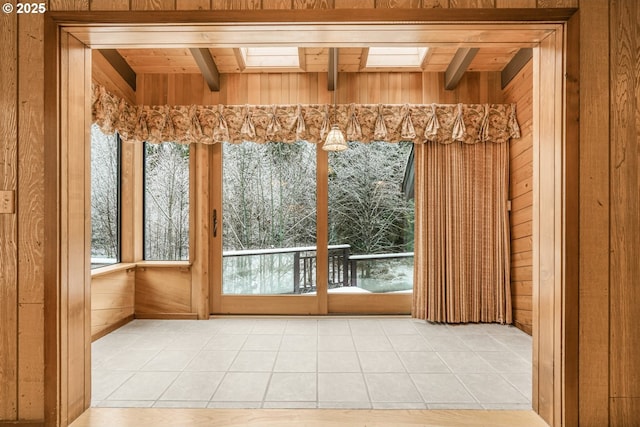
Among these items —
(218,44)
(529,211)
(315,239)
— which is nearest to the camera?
(218,44)

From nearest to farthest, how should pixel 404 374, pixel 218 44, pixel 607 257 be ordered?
pixel 607 257 < pixel 218 44 < pixel 404 374

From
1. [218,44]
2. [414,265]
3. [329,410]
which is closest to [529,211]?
[414,265]

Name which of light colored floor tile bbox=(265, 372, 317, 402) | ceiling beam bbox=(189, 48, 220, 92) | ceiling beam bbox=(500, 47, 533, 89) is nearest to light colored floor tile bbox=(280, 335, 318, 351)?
light colored floor tile bbox=(265, 372, 317, 402)

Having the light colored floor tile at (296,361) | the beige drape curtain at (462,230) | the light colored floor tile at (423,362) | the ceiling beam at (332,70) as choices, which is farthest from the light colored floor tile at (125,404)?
the ceiling beam at (332,70)

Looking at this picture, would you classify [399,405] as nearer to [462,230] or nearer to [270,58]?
[462,230]

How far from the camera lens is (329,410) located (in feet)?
6.62

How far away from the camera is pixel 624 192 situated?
1.76 m

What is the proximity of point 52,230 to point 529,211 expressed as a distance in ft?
12.6

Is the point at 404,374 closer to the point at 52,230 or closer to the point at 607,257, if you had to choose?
the point at 607,257

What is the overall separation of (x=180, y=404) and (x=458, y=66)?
3779mm

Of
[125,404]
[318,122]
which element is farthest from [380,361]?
[318,122]

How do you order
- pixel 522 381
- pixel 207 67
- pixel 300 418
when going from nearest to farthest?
pixel 300 418 < pixel 522 381 < pixel 207 67

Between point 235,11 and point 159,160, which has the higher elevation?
point 235,11

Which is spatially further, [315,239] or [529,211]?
[315,239]
